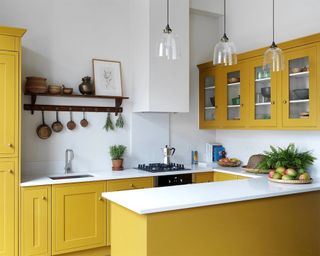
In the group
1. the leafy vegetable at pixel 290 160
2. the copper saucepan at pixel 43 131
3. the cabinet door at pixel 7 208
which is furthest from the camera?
the copper saucepan at pixel 43 131

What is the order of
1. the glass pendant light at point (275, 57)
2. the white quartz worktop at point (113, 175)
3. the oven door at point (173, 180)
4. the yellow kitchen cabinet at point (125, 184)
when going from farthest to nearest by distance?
the oven door at point (173, 180) → the yellow kitchen cabinet at point (125, 184) → the white quartz worktop at point (113, 175) → the glass pendant light at point (275, 57)

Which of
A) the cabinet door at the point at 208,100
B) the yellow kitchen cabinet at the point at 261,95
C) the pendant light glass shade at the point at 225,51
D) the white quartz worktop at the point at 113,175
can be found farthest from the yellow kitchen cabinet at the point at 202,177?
the pendant light glass shade at the point at 225,51

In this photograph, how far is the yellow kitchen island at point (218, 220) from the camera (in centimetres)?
218

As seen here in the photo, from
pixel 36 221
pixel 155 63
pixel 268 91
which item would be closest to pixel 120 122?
pixel 155 63

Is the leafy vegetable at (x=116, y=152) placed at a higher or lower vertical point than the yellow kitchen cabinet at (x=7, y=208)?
higher

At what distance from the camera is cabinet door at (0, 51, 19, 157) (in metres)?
3.16

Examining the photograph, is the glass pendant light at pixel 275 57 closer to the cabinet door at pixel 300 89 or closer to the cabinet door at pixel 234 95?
the cabinet door at pixel 300 89

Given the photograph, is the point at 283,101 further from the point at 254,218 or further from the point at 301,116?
the point at 254,218

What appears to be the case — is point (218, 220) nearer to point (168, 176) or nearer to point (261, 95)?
point (168, 176)

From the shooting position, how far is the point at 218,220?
241cm

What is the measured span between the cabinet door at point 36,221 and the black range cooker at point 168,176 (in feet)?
4.15

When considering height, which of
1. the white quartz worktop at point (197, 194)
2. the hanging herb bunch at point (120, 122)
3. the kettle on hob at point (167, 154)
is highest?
the hanging herb bunch at point (120, 122)

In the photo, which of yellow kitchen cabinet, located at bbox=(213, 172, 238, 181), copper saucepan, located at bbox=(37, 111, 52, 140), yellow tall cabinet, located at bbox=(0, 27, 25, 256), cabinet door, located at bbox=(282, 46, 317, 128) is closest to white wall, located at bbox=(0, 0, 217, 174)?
copper saucepan, located at bbox=(37, 111, 52, 140)

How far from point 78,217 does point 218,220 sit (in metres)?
1.69
